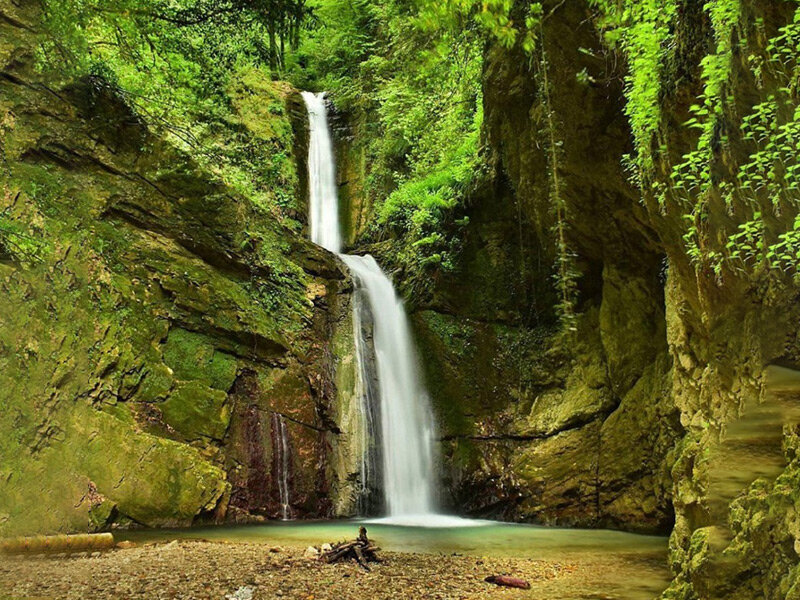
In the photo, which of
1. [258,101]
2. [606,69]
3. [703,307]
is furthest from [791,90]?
[258,101]

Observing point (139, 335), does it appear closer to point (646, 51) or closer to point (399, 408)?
point (399, 408)

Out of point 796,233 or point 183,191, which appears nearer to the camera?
point 796,233

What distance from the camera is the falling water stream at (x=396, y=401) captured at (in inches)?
449

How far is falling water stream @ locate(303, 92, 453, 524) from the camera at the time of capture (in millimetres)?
11406

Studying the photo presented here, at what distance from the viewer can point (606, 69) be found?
709cm

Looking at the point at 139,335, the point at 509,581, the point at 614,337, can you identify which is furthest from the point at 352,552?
the point at 614,337

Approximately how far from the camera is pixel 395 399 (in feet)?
40.5

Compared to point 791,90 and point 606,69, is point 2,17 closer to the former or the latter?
point 606,69

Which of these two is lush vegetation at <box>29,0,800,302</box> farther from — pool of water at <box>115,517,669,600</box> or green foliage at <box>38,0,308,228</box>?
pool of water at <box>115,517,669,600</box>

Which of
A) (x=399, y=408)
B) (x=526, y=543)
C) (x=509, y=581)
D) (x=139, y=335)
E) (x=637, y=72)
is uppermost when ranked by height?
(x=637, y=72)

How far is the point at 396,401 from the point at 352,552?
20.9 ft

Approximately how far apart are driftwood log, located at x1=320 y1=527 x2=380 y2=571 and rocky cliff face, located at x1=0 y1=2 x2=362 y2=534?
3530 mm

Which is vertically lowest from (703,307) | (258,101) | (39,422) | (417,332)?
(39,422)

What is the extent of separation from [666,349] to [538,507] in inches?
152
